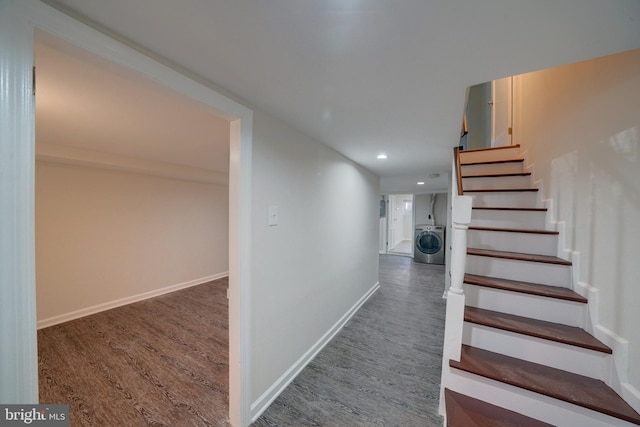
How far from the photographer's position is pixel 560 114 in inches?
72.3

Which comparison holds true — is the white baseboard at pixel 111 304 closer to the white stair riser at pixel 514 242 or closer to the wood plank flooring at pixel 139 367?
the wood plank flooring at pixel 139 367

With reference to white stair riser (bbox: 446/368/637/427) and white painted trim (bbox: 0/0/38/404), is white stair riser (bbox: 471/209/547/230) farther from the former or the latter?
white painted trim (bbox: 0/0/38/404)

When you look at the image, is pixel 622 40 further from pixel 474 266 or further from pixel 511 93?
pixel 511 93

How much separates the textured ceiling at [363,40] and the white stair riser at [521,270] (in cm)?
130

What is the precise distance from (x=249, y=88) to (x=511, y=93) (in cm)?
367

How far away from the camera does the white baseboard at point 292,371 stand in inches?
62.1

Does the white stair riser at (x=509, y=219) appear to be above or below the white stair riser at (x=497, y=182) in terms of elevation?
below

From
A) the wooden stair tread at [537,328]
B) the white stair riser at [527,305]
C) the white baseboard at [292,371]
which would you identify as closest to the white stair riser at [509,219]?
the white stair riser at [527,305]

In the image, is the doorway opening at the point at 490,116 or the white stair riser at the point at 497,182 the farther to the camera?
the doorway opening at the point at 490,116

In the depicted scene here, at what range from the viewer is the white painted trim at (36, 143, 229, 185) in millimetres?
2434

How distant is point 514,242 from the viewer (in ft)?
6.56

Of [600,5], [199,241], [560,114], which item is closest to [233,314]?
[600,5]

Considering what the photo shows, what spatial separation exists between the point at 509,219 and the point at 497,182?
572mm

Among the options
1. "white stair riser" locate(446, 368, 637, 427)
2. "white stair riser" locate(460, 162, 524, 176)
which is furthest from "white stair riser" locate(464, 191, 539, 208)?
"white stair riser" locate(446, 368, 637, 427)
